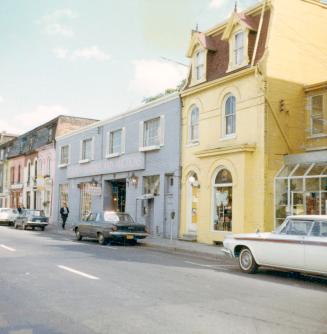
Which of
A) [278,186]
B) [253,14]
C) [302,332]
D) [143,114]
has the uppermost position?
[253,14]

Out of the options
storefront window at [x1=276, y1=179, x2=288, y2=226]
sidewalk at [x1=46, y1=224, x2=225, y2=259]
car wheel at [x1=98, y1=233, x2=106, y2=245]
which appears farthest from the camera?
car wheel at [x1=98, y1=233, x2=106, y2=245]

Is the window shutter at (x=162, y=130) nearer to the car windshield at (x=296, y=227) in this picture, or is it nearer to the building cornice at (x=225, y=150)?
the building cornice at (x=225, y=150)

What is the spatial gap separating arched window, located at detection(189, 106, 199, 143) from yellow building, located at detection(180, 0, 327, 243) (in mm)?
87

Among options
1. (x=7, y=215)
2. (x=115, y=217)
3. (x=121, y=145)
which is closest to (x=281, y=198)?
(x=115, y=217)

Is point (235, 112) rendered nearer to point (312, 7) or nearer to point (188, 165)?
point (188, 165)

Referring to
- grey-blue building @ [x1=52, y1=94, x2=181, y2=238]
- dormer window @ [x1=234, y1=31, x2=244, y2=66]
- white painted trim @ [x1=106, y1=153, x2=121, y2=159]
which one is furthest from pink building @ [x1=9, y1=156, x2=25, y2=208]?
dormer window @ [x1=234, y1=31, x2=244, y2=66]

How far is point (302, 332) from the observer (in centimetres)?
617

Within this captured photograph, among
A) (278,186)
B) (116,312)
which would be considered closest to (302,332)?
(116,312)

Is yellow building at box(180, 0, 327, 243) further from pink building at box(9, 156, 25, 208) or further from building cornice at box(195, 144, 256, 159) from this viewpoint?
pink building at box(9, 156, 25, 208)

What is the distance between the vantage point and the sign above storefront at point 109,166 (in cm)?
2654

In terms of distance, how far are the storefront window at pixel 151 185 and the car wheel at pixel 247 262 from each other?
12593 millimetres

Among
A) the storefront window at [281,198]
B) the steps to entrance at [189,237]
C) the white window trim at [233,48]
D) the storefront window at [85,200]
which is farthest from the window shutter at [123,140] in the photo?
the storefront window at [281,198]

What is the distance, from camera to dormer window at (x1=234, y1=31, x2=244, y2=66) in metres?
20.2

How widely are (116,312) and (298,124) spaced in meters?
14.7
